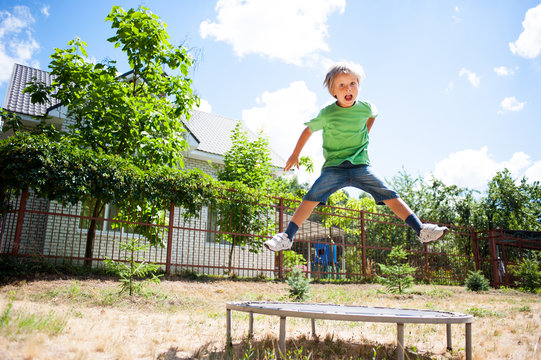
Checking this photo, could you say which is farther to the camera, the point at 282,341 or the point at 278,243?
the point at 278,243

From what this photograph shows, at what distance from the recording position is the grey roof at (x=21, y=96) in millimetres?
12051

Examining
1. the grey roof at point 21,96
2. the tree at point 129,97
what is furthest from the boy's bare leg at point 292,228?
the grey roof at point 21,96

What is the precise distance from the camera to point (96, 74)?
8.34 meters

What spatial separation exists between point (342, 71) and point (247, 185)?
859 cm

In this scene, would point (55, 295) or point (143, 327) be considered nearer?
point (143, 327)

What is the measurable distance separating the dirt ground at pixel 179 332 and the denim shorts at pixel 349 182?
3.90 ft

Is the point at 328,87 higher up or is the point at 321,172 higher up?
the point at 328,87

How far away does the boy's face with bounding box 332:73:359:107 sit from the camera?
320cm

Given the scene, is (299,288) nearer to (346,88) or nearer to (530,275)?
(346,88)

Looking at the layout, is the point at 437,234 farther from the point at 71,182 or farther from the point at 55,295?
the point at 71,182

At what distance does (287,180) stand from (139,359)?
13.5 metres

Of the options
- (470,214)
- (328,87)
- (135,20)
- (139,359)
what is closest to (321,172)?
(328,87)

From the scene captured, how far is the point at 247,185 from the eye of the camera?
11.6 m

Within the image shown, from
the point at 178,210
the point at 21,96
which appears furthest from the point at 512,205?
the point at 21,96
